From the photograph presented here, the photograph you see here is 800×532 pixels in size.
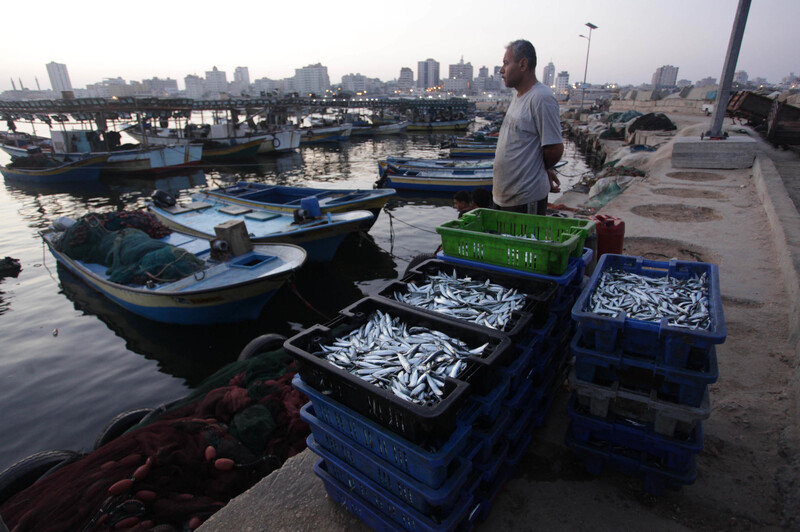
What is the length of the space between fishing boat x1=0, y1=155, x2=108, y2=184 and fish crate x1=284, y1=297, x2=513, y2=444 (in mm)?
33686

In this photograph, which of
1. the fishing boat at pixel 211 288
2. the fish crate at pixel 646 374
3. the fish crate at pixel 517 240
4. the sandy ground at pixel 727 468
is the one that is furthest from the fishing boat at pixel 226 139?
the fish crate at pixel 646 374

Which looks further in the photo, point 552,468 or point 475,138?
point 475,138

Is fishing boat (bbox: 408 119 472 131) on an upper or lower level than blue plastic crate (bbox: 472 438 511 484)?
upper

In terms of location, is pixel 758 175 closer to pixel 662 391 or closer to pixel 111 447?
pixel 662 391

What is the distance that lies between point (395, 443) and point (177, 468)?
8.95 ft

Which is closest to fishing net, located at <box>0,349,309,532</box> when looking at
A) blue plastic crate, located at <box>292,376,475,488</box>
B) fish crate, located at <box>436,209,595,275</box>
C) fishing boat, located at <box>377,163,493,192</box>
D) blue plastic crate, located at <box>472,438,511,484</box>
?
blue plastic crate, located at <box>292,376,475,488</box>

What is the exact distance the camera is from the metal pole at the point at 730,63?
36.3 ft

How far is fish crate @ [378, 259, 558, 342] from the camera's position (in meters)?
2.69

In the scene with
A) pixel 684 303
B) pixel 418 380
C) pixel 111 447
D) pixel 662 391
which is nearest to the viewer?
pixel 418 380

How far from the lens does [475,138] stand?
33.7 meters

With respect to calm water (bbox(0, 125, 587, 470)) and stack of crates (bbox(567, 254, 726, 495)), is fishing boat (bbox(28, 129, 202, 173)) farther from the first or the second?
A: stack of crates (bbox(567, 254, 726, 495))

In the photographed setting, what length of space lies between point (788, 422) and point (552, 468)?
1883mm

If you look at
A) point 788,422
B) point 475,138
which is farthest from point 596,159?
point 788,422

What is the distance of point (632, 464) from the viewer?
2627mm
